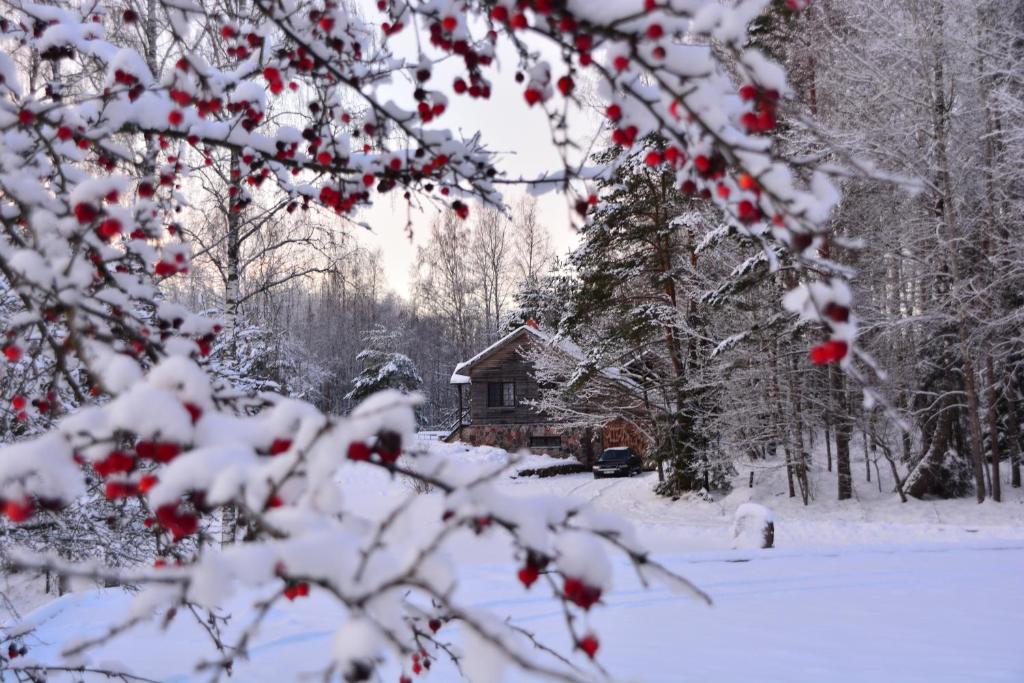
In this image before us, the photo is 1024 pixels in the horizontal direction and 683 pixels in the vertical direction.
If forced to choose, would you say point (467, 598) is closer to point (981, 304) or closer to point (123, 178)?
point (123, 178)

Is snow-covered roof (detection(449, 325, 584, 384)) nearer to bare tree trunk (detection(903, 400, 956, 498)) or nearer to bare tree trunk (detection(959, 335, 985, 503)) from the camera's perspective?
bare tree trunk (detection(903, 400, 956, 498))

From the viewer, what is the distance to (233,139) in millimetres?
2229

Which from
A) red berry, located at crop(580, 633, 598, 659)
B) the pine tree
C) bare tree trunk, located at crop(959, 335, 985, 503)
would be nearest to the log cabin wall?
the pine tree

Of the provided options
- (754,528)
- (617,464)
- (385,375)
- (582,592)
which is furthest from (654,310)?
(385,375)

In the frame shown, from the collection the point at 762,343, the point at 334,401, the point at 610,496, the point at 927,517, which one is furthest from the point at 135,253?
the point at 334,401

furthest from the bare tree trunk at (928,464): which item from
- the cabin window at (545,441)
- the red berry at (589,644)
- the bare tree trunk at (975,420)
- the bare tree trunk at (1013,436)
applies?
the red berry at (589,644)

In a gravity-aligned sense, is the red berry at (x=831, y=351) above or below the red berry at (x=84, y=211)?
below

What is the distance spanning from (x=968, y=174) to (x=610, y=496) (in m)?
9.48

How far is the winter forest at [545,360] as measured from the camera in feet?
3.24

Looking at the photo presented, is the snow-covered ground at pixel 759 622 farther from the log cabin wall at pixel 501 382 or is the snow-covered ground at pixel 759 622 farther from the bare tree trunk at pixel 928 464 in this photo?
the log cabin wall at pixel 501 382

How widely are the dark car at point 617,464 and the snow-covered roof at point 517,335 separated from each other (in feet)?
12.1

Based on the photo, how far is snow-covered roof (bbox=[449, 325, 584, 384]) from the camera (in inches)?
636

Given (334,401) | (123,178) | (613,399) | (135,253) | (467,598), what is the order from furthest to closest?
(334,401), (613,399), (467,598), (135,253), (123,178)

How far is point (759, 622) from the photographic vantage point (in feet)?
15.6
